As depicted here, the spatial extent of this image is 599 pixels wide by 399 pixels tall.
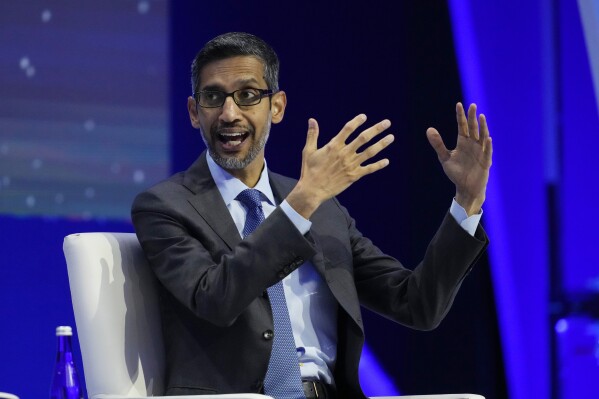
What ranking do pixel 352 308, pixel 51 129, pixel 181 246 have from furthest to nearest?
pixel 51 129 < pixel 352 308 < pixel 181 246

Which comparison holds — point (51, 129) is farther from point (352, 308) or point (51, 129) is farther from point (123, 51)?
point (352, 308)

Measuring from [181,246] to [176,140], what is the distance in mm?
2023

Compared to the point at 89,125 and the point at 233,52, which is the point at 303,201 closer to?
the point at 233,52

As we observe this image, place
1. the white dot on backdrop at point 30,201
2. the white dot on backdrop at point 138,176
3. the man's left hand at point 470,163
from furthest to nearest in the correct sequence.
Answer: the white dot on backdrop at point 138,176 → the white dot on backdrop at point 30,201 → the man's left hand at point 470,163

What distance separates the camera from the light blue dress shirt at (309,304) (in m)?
2.48

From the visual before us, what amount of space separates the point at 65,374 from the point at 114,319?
187 mm

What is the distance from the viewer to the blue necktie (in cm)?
236

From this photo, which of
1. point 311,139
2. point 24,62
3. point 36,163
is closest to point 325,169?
point 311,139

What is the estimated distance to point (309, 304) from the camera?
2531 millimetres

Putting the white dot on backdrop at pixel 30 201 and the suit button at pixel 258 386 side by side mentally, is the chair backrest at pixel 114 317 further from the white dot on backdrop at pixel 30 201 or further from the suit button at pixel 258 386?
the white dot on backdrop at pixel 30 201

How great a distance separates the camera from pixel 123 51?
167 inches

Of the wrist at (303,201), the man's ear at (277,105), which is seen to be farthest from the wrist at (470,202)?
the man's ear at (277,105)

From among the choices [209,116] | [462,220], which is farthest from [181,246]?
[462,220]

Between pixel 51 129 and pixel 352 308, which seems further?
pixel 51 129
